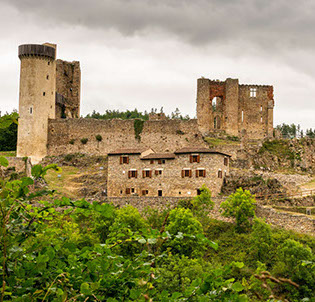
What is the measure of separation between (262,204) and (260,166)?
10.6m

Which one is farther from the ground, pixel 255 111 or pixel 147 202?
pixel 255 111

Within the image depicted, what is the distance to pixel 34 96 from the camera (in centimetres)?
5953

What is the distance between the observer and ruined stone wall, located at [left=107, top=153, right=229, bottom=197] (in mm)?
47875

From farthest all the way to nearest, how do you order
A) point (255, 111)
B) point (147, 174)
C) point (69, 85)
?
point (69, 85) → point (255, 111) → point (147, 174)

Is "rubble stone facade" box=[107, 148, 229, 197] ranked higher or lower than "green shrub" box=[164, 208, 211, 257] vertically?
higher

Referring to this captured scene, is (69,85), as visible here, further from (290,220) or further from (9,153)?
(290,220)

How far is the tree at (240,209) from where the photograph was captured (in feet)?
137

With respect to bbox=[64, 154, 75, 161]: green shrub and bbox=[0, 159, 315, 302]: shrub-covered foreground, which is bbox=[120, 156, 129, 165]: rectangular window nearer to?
bbox=[64, 154, 75, 161]: green shrub

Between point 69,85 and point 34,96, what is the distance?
32.9 ft

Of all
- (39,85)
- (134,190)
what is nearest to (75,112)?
(39,85)

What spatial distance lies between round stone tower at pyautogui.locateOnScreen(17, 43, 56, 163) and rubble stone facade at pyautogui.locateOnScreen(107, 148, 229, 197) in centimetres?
1274

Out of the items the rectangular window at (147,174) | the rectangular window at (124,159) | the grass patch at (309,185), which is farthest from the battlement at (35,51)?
the grass patch at (309,185)

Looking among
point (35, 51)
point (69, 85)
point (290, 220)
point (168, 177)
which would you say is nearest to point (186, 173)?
point (168, 177)

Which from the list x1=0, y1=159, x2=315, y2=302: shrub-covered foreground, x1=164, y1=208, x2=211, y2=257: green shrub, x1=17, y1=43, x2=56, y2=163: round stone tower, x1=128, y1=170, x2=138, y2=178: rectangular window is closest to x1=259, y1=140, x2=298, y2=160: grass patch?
x1=128, y1=170, x2=138, y2=178: rectangular window
